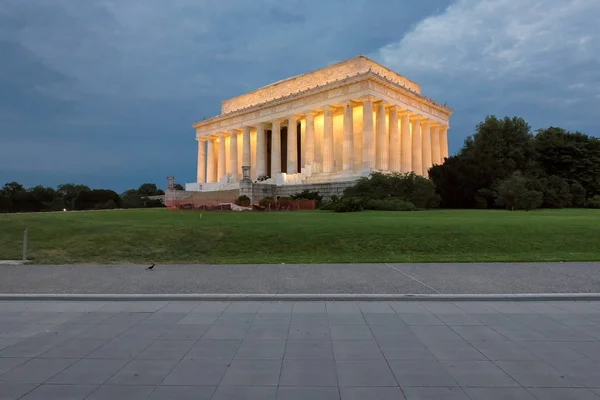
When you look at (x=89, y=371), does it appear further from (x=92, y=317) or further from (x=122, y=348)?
(x=92, y=317)

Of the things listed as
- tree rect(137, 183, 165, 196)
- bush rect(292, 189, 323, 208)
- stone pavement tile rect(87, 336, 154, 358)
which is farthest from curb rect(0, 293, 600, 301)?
tree rect(137, 183, 165, 196)

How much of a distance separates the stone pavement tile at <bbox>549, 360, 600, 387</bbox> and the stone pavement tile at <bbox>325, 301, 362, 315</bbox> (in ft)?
11.1

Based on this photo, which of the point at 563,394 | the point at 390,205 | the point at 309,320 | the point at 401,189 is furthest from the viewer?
the point at 401,189

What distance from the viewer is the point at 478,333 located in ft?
20.2

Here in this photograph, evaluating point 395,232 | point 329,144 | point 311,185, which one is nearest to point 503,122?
point 329,144

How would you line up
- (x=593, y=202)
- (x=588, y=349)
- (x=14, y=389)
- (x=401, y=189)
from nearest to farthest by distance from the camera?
(x=14, y=389) < (x=588, y=349) < (x=401, y=189) < (x=593, y=202)

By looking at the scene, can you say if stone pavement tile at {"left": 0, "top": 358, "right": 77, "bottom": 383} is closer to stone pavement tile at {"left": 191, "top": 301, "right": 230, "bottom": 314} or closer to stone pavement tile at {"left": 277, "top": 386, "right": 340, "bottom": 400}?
stone pavement tile at {"left": 191, "top": 301, "right": 230, "bottom": 314}

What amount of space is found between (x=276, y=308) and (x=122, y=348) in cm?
305

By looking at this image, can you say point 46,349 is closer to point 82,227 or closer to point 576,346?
point 576,346

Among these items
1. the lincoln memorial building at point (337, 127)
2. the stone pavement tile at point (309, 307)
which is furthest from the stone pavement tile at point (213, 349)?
the lincoln memorial building at point (337, 127)

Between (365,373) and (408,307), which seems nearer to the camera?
(365,373)

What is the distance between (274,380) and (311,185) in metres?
45.5

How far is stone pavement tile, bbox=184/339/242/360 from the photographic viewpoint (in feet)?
17.4

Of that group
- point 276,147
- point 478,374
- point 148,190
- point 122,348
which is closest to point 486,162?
point 276,147
